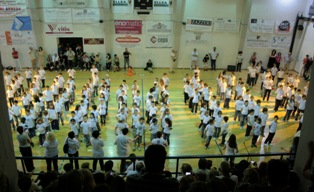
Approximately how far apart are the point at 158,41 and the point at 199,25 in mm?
3129

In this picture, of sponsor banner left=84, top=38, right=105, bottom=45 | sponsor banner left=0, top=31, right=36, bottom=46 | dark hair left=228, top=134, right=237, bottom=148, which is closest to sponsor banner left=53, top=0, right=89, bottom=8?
sponsor banner left=84, top=38, right=105, bottom=45

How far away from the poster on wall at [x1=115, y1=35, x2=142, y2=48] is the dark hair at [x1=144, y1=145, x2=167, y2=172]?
18912 millimetres

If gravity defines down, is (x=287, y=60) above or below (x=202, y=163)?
above

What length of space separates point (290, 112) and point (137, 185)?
12.6 metres

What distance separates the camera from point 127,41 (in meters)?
21.1

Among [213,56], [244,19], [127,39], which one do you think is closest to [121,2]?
[127,39]

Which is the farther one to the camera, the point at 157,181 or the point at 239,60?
the point at 239,60

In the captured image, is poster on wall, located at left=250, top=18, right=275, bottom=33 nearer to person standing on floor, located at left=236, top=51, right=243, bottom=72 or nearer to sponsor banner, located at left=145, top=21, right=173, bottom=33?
person standing on floor, located at left=236, top=51, right=243, bottom=72

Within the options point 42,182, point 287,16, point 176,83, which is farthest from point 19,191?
point 287,16

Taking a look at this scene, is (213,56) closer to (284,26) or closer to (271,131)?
(284,26)

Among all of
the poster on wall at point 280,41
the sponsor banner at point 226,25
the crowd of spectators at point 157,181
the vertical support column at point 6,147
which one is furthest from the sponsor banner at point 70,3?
the vertical support column at point 6,147

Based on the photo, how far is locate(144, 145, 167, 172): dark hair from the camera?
2701 millimetres

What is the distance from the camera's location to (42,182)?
16.0ft

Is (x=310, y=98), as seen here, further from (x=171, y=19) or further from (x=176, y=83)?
(x=171, y=19)
